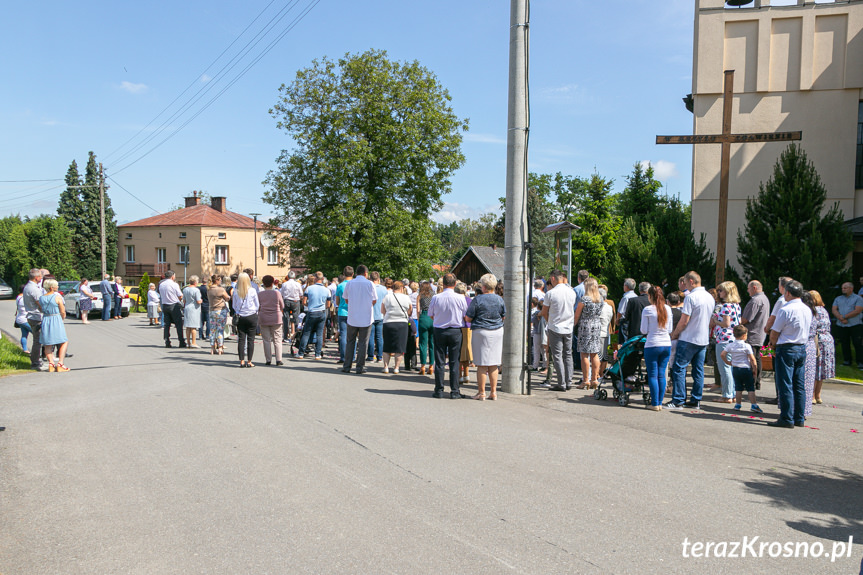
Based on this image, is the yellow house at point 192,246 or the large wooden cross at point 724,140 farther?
the yellow house at point 192,246

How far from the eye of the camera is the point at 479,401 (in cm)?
975

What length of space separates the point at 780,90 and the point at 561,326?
539 inches

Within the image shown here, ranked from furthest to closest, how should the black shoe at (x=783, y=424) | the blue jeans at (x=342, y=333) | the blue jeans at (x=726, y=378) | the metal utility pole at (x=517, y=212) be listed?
the blue jeans at (x=342, y=333), the metal utility pole at (x=517, y=212), the blue jeans at (x=726, y=378), the black shoe at (x=783, y=424)

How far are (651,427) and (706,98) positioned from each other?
598 inches

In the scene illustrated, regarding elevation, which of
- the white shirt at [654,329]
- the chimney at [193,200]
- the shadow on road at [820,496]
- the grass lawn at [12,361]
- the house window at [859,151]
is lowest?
the grass lawn at [12,361]

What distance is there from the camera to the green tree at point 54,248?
60562 mm

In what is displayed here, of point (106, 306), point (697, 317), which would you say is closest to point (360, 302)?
point (697, 317)

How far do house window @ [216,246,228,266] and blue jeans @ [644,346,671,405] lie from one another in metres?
57.1

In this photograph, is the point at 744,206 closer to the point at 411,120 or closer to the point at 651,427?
the point at 651,427

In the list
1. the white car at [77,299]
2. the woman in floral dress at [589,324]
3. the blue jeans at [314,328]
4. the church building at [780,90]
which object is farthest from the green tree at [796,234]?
the white car at [77,299]

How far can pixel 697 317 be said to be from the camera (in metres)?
9.38

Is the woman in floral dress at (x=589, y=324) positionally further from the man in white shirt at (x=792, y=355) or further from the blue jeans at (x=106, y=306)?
the blue jeans at (x=106, y=306)

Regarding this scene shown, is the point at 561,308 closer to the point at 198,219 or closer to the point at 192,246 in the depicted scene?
the point at 192,246

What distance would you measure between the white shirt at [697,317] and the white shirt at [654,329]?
36 cm
